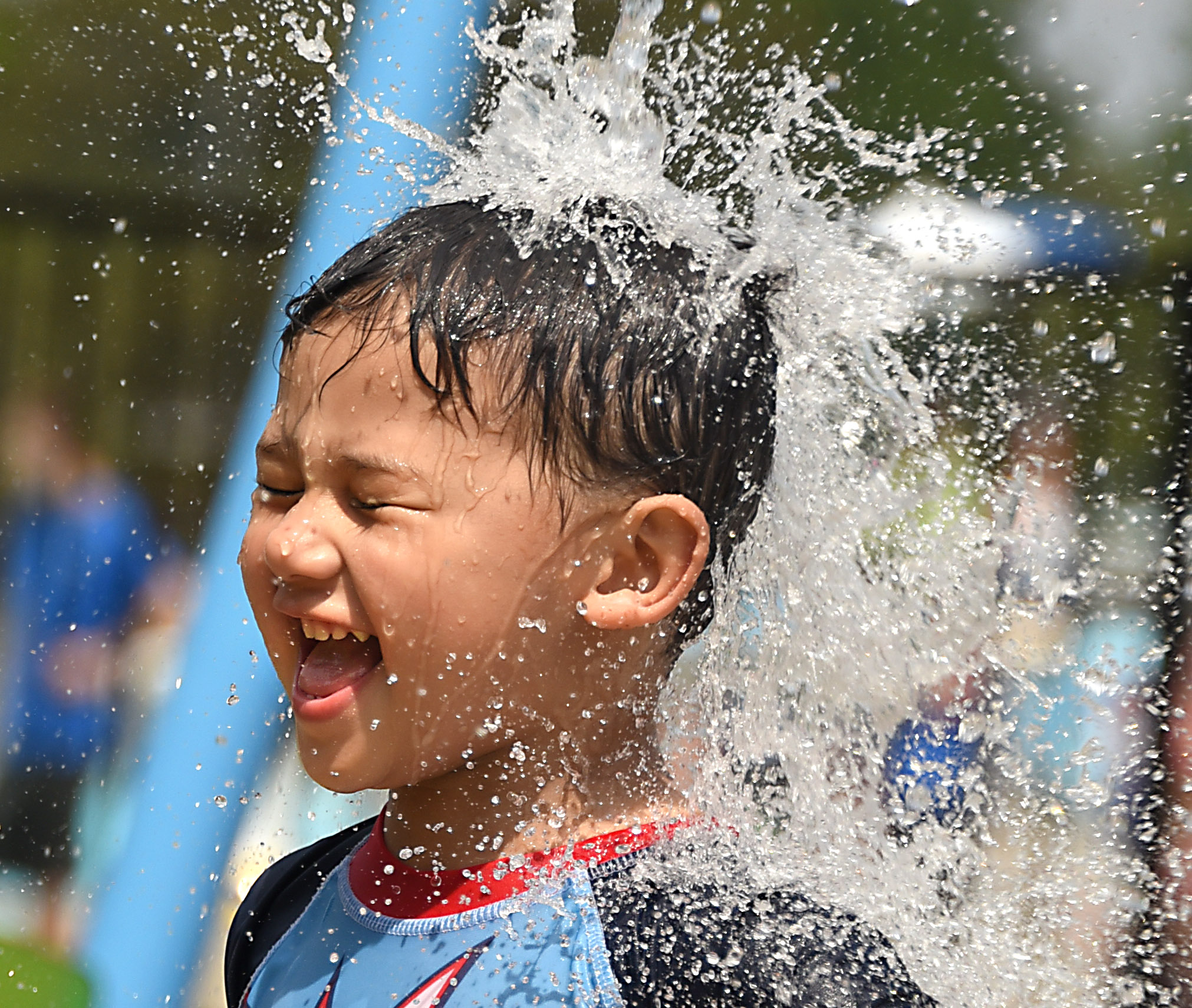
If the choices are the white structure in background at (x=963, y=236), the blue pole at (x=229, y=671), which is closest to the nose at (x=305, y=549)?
the blue pole at (x=229, y=671)

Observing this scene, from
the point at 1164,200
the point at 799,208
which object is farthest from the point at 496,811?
the point at 1164,200

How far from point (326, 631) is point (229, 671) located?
874 millimetres

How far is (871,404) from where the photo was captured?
162 centimetres

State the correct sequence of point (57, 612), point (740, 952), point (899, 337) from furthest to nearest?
point (57, 612) → point (899, 337) → point (740, 952)

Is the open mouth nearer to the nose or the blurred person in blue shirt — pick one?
the nose

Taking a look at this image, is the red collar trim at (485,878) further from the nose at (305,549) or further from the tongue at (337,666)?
the nose at (305,549)

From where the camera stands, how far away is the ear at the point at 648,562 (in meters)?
1.19

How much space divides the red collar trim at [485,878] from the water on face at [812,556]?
5.4 inches

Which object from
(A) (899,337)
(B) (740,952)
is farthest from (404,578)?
(A) (899,337)

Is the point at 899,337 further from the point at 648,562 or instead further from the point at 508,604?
the point at 508,604

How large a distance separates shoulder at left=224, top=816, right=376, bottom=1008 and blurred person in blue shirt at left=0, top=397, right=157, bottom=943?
216cm

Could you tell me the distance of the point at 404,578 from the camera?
1.11m

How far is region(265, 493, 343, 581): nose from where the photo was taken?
112cm

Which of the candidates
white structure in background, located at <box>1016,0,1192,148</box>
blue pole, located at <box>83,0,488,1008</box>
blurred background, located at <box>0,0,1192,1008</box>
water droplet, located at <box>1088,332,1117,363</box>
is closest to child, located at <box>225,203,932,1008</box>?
blue pole, located at <box>83,0,488,1008</box>
